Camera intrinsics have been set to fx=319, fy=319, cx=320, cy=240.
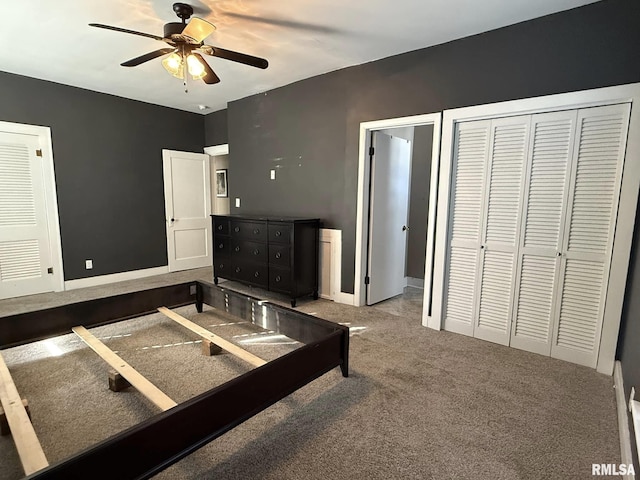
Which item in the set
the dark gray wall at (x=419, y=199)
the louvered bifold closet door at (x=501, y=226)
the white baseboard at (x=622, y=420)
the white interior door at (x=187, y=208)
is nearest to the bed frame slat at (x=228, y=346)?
the white baseboard at (x=622, y=420)

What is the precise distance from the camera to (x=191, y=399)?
4.14 ft

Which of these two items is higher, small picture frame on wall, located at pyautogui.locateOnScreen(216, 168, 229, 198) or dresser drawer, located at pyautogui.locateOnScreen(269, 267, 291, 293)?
small picture frame on wall, located at pyautogui.locateOnScreen(216, 168, 229, 198)

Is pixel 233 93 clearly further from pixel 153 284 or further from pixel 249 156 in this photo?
A: pixel 153 284

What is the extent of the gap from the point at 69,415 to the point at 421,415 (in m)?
1.97

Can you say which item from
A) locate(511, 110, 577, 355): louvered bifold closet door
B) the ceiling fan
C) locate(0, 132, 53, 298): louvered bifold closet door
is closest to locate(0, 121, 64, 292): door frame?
locate(0, 132, 53, 298): louvered bifold closet door

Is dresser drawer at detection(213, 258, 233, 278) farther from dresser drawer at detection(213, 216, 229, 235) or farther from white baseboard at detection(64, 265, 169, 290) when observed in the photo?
white baseboard at detection(64, 265, 169, 290)

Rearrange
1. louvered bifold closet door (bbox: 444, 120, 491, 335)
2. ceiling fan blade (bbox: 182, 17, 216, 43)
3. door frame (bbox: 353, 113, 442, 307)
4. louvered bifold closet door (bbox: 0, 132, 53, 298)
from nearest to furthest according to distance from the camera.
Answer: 1. ceiling fan blade (bbox: 182, 17, 216, 43)
2. louvered bifold closet door (bbox: 444, 120, 491, 335)
3. door frame (bbox: 353, 113, 442, 307)
4. louvered bifold closet door (bbox: 0, 132, 53, 298)

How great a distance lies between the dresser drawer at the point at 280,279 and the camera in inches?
143

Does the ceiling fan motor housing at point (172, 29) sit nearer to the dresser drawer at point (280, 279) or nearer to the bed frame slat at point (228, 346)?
the bed frame slat at point (228, 346)

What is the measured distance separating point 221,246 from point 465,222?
9.87 feet

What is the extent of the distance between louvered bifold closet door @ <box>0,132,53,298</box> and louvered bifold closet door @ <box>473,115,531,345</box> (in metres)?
5.00

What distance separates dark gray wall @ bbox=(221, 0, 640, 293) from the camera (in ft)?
7.23

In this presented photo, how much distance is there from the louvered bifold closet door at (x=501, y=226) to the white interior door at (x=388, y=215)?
1176mm

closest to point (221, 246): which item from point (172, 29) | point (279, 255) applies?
point (279, 255)
